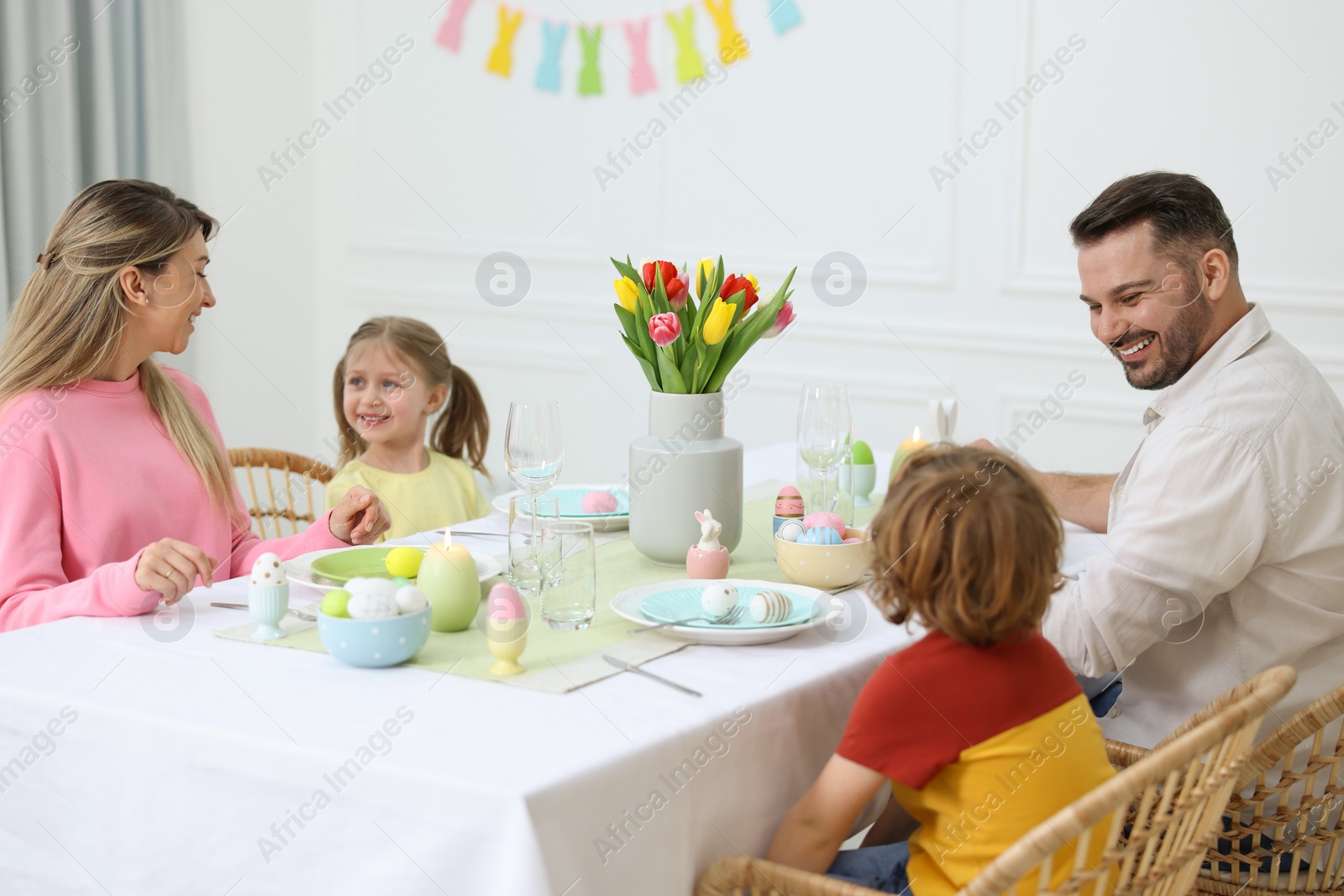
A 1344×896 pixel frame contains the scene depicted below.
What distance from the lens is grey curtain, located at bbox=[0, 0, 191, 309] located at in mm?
3463

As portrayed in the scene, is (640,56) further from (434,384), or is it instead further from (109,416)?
(109,416)

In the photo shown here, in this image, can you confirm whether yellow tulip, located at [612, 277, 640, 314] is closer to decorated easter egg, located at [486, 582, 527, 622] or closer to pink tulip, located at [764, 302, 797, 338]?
pink tulip, located at [764, 302, 797, 338]

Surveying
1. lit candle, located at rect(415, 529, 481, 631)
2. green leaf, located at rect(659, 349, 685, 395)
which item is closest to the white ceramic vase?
green leaf, located at rect(659, 349, 685, 395)

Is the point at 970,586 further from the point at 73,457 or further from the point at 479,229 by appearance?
the point at 479,229

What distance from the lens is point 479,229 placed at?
170 inches

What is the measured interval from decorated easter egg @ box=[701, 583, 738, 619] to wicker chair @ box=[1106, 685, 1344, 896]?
55 centimetres

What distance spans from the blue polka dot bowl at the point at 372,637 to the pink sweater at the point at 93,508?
0.32 meters

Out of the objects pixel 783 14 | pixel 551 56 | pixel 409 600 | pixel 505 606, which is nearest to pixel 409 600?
pixel 409 600

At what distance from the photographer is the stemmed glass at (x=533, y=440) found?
1.68m

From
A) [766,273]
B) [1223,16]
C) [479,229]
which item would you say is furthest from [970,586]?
[479,229]

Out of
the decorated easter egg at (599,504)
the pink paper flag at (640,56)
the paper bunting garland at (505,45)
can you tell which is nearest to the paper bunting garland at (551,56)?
the paper bunting garland at (505,45)

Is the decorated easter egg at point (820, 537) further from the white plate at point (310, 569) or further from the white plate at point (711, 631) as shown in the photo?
the white plate at point (310, 569)

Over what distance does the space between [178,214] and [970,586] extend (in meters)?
1.37

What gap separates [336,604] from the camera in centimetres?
134
